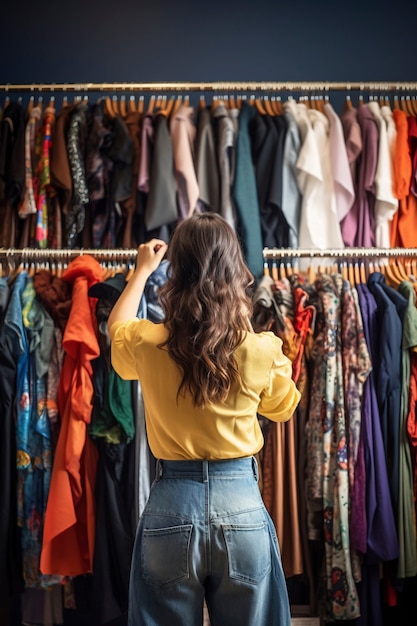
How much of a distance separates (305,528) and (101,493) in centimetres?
83

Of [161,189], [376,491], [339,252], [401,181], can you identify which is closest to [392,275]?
[339,252]

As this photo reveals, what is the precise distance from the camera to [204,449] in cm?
165

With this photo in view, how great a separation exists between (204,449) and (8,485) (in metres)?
1.24

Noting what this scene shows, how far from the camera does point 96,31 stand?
3.43 m

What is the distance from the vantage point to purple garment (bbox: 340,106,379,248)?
2.89 meters

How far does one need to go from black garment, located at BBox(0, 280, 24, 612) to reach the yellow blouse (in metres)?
0.99

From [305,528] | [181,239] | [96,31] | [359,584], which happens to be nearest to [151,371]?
[181,239]

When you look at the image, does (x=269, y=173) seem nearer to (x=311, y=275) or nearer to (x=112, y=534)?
(x=311, y=275)

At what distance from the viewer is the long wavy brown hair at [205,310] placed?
5.30 ft

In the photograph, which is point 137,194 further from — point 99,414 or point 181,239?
point 181,239

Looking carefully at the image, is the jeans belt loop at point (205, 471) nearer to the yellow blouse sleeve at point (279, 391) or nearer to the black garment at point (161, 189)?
the yellow blouse sleeve at point (279, 391)

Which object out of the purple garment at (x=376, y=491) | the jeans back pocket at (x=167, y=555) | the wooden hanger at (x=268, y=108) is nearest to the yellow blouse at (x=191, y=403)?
the jeans back pocket at (x=167, y=555)

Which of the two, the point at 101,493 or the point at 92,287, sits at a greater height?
the point at 92,287

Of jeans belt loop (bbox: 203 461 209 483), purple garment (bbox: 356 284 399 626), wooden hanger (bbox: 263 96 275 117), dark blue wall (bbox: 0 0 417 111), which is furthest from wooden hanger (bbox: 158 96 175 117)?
jeans belt loop (bbox: 203 461 209 483)
